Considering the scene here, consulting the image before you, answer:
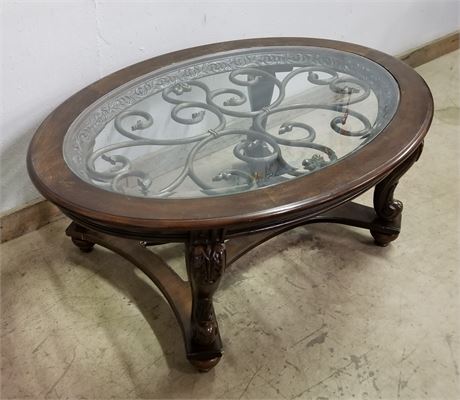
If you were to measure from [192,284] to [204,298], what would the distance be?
5 centimetres

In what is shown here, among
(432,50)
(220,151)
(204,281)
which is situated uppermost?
(220,151)

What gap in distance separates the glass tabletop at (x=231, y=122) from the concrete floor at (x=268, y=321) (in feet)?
1.09

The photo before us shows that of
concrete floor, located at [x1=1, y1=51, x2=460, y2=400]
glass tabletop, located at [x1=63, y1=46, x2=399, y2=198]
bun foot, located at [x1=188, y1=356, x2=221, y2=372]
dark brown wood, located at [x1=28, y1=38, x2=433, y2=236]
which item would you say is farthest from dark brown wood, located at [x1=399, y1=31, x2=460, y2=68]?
bun foot, located at [x1=188, y1=356, x2=221, y2=372]

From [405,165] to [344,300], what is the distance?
11.7 inches

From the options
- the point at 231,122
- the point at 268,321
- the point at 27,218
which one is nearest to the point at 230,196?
the point at 231,122

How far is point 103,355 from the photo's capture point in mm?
992

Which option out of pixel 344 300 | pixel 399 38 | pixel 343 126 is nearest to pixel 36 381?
pixel 344 300

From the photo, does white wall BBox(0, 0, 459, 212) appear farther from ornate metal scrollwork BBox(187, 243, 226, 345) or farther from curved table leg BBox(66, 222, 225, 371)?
ornate metal scrollwork BBox(187, 243, 226, 345)

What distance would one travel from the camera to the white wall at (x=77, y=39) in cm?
107

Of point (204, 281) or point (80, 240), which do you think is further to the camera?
point (80, 240)

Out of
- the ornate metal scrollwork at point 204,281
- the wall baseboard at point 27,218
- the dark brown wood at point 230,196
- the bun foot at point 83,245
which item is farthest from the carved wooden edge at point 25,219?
the ornate metal scrollwork at point 204,281

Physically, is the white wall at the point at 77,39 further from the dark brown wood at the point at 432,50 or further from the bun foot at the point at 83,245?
the dark brown wood at the point at 432,50

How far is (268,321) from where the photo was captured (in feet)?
3.43

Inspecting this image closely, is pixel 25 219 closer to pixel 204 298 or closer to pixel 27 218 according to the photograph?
pixel 27 218
